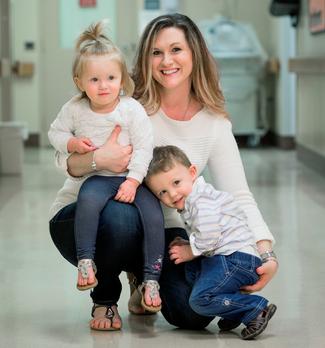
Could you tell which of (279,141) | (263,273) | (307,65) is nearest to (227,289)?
(263,273)

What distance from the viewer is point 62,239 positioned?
9.96ft

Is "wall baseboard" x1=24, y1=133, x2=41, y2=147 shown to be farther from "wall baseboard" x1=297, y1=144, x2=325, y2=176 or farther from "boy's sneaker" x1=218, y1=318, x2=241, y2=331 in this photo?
"boy's sneaker" x1=218, y1=318, x2=241, y2=331

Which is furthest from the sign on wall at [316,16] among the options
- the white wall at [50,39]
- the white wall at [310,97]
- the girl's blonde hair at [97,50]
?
the girl's blonde hair at [97,50]

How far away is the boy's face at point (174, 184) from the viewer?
2.89 metres

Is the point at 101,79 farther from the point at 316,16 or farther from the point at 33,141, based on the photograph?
the point at 33,141

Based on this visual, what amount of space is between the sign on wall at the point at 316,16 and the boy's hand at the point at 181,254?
211 inches

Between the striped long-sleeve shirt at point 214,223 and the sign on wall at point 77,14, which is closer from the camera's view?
the striped long-sleeve shirt at point 214,223

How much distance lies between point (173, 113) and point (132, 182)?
377 millimetres

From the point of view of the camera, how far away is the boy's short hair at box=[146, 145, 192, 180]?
291cm

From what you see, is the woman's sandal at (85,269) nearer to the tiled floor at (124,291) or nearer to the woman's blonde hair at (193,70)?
the tiled floor at (124,291)

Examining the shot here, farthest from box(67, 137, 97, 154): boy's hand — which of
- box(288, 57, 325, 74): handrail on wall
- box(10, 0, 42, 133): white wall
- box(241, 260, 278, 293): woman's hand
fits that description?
box(10, 0, 42, 133): white wall

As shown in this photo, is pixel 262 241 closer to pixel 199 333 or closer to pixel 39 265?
pixel 199 333

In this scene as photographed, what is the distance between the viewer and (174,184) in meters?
2.90

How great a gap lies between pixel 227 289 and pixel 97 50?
2.74 ft
